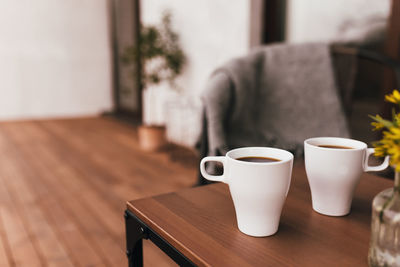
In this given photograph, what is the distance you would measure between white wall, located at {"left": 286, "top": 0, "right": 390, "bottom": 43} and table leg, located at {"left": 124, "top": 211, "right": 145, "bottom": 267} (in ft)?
5.65

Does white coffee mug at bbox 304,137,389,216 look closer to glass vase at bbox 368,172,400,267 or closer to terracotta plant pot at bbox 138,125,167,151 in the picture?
glass vase at bbox 368,172,400,267

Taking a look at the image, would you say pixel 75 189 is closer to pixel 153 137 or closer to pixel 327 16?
pixel 153 137

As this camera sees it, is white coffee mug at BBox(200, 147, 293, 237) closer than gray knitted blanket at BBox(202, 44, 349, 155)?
Yes

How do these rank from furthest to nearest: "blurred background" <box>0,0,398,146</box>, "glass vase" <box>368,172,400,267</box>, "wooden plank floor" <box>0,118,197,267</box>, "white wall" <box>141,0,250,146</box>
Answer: "white wall" <box>141,0,250,146</box> < "blurred background" <box>0,0,398,146</box> < "wooden plank floor" <box>0,118,197,267</box> < "glass vase" <box>368,172,400,267</box>

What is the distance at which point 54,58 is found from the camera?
5.10 metres

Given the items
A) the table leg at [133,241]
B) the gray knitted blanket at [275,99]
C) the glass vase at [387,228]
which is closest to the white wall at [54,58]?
the gray knitted blanket at [275,99]

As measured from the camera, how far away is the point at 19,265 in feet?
4.61

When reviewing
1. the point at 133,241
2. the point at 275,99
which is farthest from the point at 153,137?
the point at 133,241

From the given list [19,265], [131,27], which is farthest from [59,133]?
[19,265]

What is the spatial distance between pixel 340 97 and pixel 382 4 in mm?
575

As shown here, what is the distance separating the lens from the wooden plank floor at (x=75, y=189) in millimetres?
1506

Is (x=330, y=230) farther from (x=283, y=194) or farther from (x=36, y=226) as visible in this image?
(x=36, y=226)

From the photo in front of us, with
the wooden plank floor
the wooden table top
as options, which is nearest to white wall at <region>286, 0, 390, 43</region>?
the wooden plank floor

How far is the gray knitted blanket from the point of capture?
1.60 meters
